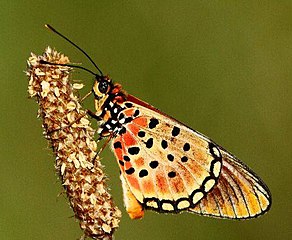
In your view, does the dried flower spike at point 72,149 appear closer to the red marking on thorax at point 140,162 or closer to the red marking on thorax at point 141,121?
the red marking on thorax at point 140,162

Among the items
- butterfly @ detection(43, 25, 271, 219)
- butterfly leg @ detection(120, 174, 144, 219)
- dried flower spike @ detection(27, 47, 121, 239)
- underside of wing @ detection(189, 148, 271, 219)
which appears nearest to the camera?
dried flower spike @ detection(27, 47, 121, 239)

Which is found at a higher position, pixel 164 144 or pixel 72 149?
pixel 164 144

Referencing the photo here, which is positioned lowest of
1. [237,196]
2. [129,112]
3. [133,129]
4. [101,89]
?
[237,196]

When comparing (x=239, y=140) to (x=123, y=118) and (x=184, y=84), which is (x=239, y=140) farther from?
(x=123, y=118)

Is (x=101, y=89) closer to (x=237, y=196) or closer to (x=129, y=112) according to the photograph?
(x=129, y=112)

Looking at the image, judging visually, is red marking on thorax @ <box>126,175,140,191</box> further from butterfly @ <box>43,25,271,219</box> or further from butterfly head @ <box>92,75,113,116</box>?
butterfly head @ <box>92,75,113,116</box>

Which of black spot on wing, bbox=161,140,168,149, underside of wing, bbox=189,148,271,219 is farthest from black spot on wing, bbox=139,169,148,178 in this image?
underside of wing, bbox=189,148,271,219

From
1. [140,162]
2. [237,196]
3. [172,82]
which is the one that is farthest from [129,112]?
[172,82]
